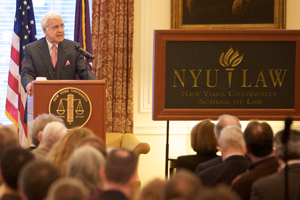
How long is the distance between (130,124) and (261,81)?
2485mm

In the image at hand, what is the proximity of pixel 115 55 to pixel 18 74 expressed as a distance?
1.53 m

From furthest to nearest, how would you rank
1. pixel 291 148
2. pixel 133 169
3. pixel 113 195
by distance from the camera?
pixel 291 148, pixel 133 169, pixel 113 195

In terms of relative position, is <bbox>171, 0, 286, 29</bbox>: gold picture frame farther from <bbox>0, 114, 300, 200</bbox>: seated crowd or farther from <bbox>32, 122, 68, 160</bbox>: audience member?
<bbox>32, 122, 68, 160</bbox>: audience member

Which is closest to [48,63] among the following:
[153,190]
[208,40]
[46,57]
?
[46,57]

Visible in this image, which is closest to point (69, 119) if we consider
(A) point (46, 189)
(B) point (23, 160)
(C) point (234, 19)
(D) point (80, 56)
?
(D) point (80, 56)

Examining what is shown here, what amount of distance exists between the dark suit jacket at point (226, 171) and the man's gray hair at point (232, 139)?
7 centimetres

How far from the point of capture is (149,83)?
21.4 feet

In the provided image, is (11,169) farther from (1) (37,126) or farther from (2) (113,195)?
(1) (37,126)

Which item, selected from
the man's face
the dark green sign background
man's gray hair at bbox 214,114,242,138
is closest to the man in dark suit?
the man's face

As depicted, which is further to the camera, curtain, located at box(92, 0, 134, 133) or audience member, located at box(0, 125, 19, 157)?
curtain, located at box(92, 0, 134, 133)

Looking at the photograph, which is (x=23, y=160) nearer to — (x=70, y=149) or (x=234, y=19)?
(x=70, y=149)

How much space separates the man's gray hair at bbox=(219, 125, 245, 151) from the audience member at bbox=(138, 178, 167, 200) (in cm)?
118

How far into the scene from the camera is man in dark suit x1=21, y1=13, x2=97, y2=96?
4.79 metres

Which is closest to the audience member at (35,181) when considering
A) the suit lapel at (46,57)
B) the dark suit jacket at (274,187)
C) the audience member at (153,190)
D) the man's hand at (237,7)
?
the audience member at (153,190)
